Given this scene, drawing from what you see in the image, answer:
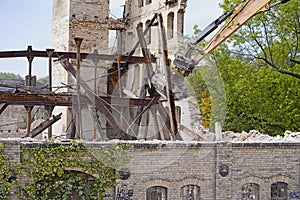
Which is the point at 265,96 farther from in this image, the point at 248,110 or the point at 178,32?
the point at 178,32

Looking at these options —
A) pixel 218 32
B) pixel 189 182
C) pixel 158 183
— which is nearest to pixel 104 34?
pixel 218 32

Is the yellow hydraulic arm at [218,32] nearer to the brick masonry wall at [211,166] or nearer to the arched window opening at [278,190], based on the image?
the brick masonry wall at [211,166]

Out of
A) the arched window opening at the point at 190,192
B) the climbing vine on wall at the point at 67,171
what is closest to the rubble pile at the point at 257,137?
the arched window opening at the point at 190,192

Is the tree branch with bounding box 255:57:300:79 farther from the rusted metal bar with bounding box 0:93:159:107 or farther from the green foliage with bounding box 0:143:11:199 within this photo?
the green foliage with bounding box 0:143:11:199

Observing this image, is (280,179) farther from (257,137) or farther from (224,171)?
(257,137)

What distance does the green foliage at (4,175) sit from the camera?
15.0 meters

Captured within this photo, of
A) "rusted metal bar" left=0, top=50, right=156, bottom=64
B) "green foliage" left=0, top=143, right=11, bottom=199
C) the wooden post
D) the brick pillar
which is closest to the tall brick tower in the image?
"rusted metal bar" left=0, top=50, right=156, bottom=64

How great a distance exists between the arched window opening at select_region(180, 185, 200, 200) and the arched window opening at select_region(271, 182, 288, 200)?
291 cm

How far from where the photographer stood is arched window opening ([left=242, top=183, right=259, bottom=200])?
18359 mm

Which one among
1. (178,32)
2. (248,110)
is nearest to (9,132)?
(178,32)

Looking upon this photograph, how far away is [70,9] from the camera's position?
2830 centimetres

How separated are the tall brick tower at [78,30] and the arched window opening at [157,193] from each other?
439 inches

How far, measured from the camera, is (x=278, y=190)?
1861 cm

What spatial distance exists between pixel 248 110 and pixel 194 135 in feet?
44.8
